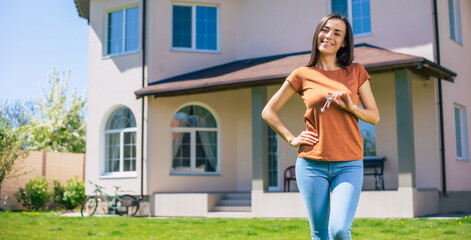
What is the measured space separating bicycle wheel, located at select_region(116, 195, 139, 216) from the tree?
1226 cm

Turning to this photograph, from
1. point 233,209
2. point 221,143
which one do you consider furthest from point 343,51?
point 221,143

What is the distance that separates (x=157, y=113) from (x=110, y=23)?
11.2 ft

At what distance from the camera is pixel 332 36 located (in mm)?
3305

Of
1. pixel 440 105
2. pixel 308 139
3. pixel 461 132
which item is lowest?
pixel 308 139

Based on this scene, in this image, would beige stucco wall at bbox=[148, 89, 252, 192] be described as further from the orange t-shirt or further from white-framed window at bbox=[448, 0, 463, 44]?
the orange t-shirt

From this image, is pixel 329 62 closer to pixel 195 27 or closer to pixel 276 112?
pixel 276 112

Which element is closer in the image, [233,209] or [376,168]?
[376,168]

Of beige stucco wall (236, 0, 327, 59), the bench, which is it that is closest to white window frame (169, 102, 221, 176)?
beige stucco wall (236, 0, 327, 59)

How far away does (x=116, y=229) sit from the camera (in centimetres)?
995

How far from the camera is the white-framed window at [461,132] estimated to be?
14758 millimetres

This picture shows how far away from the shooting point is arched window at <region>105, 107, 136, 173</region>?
16.1m

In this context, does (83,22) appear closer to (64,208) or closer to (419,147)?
(64,208)

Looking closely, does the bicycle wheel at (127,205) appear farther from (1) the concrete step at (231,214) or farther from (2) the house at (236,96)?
(1) the concrete step at (231,214)

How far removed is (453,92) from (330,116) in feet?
40.3
